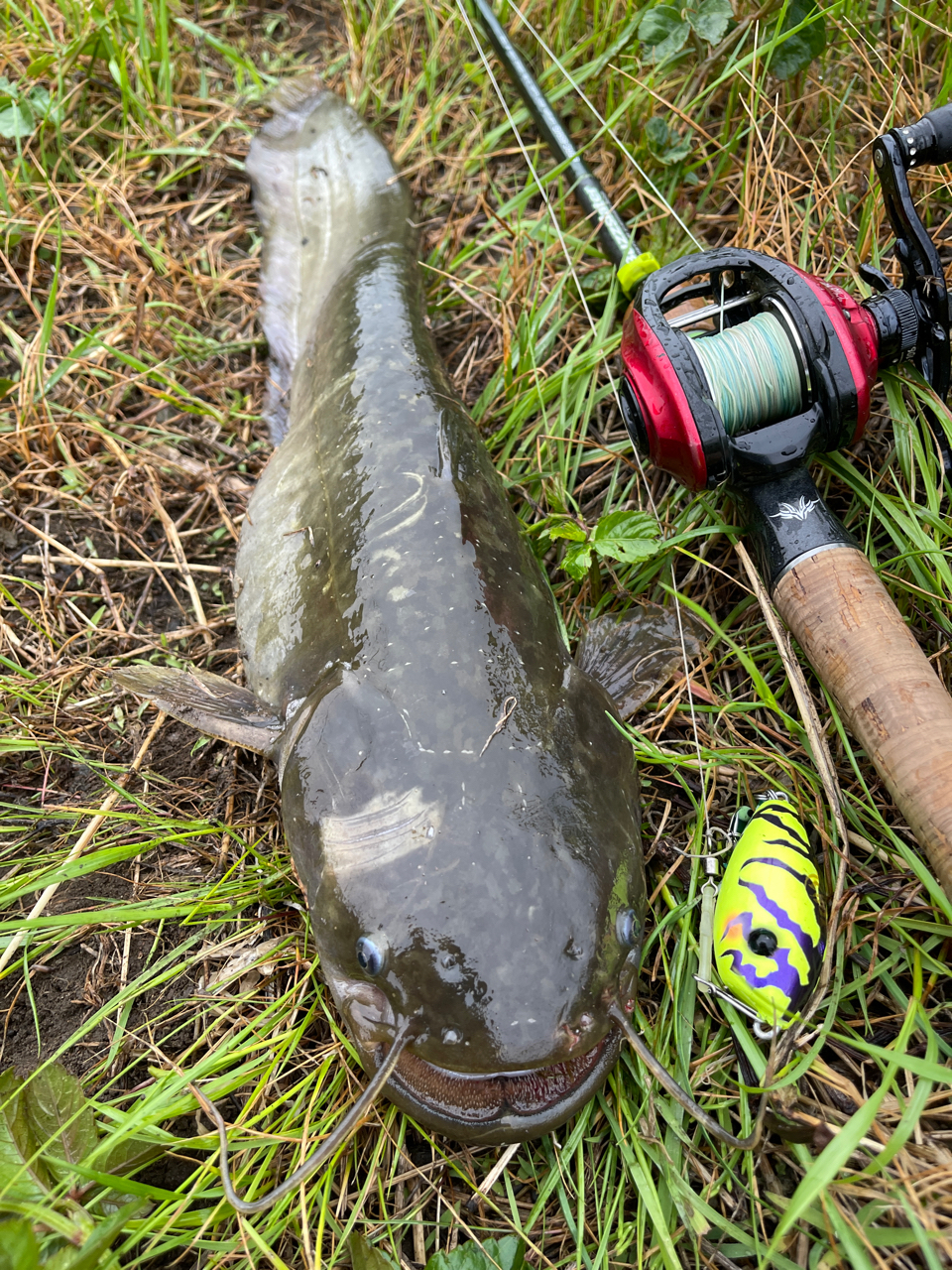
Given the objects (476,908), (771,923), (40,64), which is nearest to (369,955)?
(476,908)

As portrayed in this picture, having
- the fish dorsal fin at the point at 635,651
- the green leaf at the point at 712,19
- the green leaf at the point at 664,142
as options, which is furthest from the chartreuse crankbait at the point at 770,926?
the green leaf at the point at 712,19

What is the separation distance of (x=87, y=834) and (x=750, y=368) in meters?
2.20

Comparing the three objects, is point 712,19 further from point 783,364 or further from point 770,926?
point 770,926

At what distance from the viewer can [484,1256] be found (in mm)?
1797

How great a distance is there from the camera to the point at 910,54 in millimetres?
2789

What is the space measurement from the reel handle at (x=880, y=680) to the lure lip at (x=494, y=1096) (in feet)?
2.90

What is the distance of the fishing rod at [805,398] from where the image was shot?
6.88 ft

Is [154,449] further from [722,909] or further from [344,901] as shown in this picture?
[722,909]

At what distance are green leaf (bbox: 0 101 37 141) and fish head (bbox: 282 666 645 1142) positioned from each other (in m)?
3.32

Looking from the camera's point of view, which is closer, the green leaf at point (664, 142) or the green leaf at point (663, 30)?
the green leaf at point (663, 30)

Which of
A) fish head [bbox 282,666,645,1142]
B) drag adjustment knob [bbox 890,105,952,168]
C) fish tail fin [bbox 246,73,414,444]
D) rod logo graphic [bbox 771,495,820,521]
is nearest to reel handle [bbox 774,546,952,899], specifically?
rod logo graphic [bbox 771,495,820,521]

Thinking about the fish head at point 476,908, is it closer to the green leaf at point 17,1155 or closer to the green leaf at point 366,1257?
the green leaf at point 366,1257

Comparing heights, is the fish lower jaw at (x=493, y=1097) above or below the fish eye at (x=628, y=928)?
below

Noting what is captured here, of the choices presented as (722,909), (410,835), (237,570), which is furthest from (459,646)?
(237,570)
